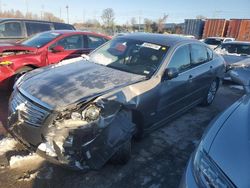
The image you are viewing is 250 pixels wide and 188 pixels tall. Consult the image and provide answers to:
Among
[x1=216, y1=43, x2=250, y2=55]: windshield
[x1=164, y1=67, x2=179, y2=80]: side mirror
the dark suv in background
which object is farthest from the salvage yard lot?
A: [x1=216, y1=43, x2=250, y2=55]: windshield

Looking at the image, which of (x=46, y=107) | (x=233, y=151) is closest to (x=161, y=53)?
(x=46, y=107)

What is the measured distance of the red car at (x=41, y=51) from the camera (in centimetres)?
519

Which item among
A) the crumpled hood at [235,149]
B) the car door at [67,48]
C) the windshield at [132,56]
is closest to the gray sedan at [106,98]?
the windshield at [132,56]

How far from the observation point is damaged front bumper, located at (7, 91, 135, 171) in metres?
2.70

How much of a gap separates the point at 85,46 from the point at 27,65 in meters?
1.86

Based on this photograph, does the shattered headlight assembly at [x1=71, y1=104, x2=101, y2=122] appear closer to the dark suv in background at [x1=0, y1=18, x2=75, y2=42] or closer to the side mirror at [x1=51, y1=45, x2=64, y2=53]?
the side mirror at [x1=51, y1=45, x2=64, y2=53]

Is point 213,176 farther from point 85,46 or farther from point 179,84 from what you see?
point 85,46

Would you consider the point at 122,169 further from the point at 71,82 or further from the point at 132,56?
the point at 132,56

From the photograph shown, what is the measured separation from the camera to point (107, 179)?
3.07m

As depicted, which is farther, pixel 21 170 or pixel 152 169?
pixel 152 169

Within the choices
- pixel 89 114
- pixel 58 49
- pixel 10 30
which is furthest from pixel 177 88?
pixel 10 30

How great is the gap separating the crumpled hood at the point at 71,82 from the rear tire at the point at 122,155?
2.40 ft

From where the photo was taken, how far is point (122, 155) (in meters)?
3.22

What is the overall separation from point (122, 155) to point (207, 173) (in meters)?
1.55
